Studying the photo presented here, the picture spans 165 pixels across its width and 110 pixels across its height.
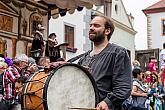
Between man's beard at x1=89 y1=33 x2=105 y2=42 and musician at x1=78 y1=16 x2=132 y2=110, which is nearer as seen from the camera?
musician at x1=78 y1=16 x2=132 y2=110

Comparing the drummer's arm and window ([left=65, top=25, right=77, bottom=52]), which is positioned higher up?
window ([left=65, top=25, right=77, bottom=52])

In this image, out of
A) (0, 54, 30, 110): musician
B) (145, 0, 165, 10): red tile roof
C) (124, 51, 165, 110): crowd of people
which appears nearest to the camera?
(0, 54, 30, 110): musician

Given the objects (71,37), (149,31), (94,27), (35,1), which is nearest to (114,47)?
(94,27)

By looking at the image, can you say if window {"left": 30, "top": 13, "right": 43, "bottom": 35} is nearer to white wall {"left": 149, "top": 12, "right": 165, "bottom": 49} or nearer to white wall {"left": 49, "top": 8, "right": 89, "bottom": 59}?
white wall {"left": 49, "top": 8, "right": 89, "bottom": 59}

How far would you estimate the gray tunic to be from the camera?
158 inches

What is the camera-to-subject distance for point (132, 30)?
3462 cm

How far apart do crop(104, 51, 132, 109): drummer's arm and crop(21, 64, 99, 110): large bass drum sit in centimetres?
20

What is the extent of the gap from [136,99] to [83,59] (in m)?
4.99

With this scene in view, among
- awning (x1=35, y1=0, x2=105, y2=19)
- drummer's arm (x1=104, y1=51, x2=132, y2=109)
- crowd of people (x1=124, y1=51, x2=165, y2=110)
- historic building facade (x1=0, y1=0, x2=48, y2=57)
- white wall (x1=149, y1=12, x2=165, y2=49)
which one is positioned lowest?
crowd of people (x1=124, y1=51, x2=165, y2=110)

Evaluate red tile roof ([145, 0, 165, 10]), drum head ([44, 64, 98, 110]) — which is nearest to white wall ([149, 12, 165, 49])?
red tile roof ([145, 0, 165, 10])

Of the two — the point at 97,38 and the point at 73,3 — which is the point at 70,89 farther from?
the point at 73,3

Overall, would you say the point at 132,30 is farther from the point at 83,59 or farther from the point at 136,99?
the point at 83,59

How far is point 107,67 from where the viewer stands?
413cm

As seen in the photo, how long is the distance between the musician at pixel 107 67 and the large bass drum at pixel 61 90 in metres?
0.10
